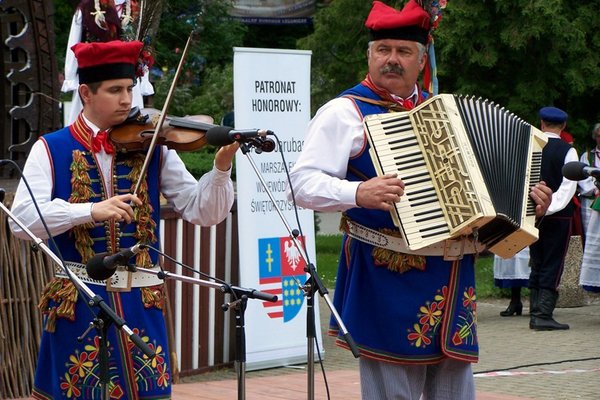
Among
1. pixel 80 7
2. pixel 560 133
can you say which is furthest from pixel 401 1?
pixel 80 7

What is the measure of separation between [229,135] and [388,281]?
1.02 metres

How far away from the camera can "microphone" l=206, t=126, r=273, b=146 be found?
4145 millimetres

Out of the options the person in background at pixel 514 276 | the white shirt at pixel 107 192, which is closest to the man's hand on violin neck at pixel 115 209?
the white shirt at pixel 107 192

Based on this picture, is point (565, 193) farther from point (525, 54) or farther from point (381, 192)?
point (525, 54)

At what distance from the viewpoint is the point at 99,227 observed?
455 centimetres

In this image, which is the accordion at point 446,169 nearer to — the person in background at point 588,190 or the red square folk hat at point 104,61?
the red square folk hat at point 104,61

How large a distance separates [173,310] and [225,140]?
4089mm

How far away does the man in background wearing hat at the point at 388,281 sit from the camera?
15.6ft

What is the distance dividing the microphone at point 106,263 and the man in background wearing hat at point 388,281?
33.8 inches

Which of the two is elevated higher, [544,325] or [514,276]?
[514,276]

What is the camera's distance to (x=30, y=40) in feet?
35.8

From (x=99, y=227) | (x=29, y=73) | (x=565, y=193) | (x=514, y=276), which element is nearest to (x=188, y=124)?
(x=99, y=227)

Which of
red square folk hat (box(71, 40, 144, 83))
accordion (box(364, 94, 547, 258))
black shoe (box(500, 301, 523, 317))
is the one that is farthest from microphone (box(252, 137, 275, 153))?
black shoe (box(500, 301, 523, 317))

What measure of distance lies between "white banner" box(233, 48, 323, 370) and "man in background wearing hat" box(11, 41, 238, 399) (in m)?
3.66
